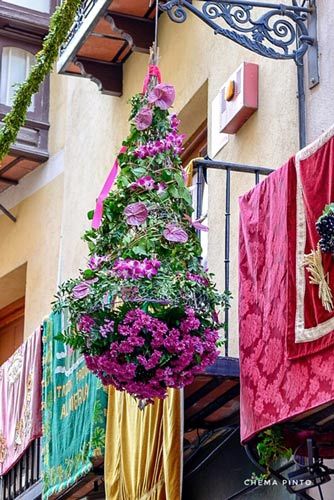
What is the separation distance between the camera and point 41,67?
884 cm

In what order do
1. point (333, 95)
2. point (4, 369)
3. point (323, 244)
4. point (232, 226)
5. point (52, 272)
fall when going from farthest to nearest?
point (52, 272) → point (4, 369) → point (232, 226) → point (333, 95) → point (323, 244)

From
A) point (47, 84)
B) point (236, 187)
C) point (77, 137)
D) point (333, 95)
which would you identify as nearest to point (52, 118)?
point (47, 84)

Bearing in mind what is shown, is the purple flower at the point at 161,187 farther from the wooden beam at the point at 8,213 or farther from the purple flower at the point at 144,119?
the wooden beam at the point at 8,213

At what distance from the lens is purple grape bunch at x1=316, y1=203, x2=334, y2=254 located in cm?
625

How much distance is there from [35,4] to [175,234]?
968 centimetres

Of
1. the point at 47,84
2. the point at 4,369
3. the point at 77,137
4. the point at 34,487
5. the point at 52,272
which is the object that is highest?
the point at 47,84

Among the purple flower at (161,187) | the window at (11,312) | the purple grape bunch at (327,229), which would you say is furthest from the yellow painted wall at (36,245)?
the purple grape bunch at (327,229)

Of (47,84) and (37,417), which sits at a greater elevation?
(47,84)

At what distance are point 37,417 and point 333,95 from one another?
509 cm

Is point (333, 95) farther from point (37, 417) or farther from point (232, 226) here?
point (37, 417)

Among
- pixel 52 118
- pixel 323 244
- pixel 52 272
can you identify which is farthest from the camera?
pixel 52 118

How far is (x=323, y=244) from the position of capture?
630cm

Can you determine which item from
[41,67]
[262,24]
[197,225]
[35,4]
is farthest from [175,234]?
[35,4]

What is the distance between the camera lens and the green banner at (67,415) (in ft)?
32.0
